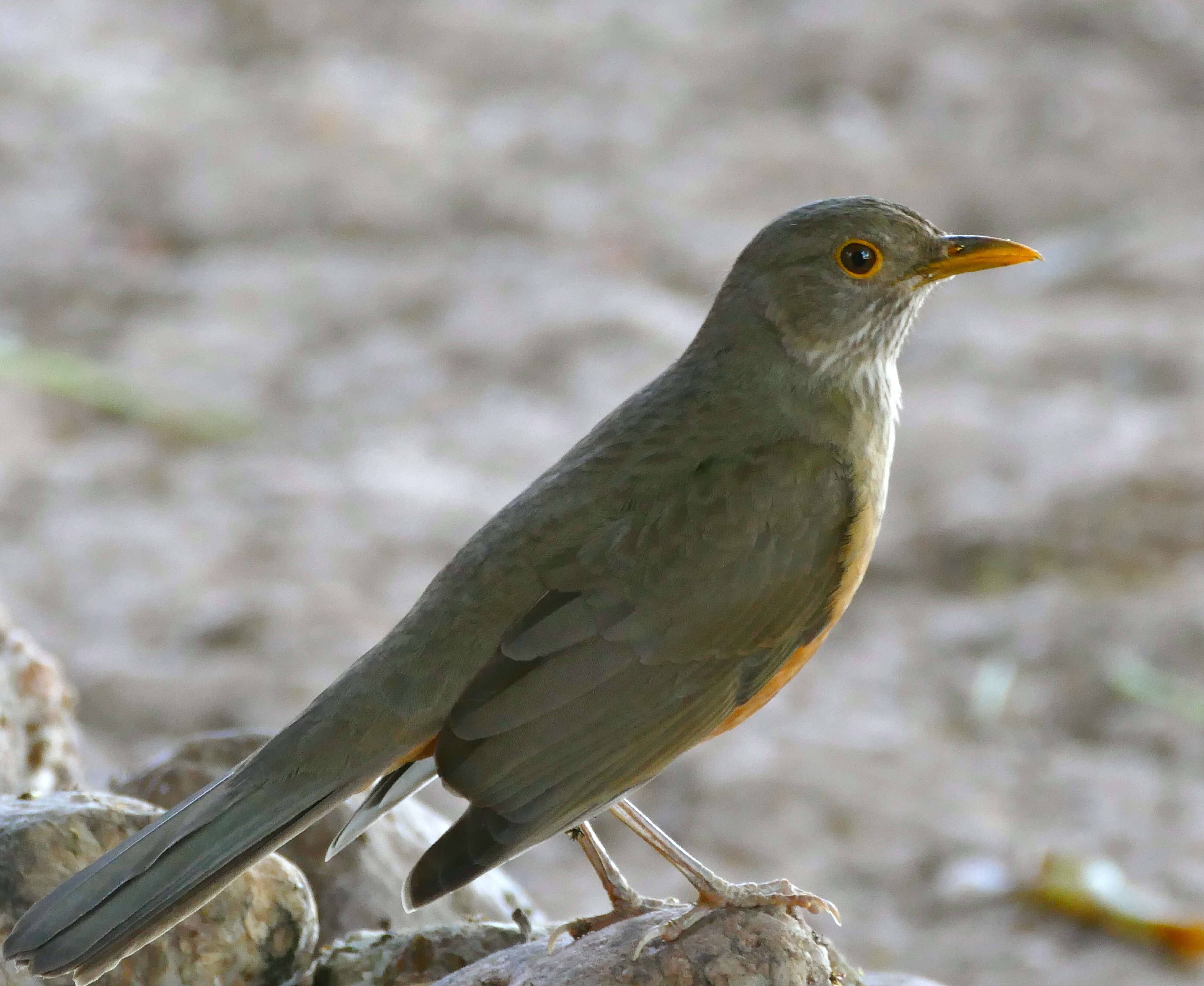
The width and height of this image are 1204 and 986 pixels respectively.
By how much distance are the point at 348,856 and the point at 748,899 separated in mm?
1256

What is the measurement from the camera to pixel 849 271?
160 inches

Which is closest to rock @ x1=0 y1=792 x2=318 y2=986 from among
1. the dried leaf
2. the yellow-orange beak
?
the yellow-orange beak

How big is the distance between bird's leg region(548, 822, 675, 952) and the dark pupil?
149 cm

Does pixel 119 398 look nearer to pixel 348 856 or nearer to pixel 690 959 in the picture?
pixel 348 856

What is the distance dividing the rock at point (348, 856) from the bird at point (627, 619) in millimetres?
766

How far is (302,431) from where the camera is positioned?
9156 millimetres

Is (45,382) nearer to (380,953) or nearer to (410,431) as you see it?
(410,431)

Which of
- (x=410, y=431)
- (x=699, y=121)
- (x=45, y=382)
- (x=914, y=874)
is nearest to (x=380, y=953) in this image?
(x=914, y=874)

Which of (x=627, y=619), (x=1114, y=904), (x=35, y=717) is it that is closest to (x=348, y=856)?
(x=35, y=717)

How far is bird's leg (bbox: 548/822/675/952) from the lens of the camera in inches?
146

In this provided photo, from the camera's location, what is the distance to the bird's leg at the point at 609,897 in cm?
371

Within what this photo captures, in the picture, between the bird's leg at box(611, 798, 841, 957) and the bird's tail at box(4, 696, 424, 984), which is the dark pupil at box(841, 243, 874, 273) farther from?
the bird's tail at box(4, 696, 424, 984)

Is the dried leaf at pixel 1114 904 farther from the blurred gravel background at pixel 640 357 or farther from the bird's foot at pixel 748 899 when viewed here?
the bird's foot at pixel 748 899

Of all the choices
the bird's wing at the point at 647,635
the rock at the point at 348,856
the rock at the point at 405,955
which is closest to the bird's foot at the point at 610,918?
the rock at the point at 405,955
